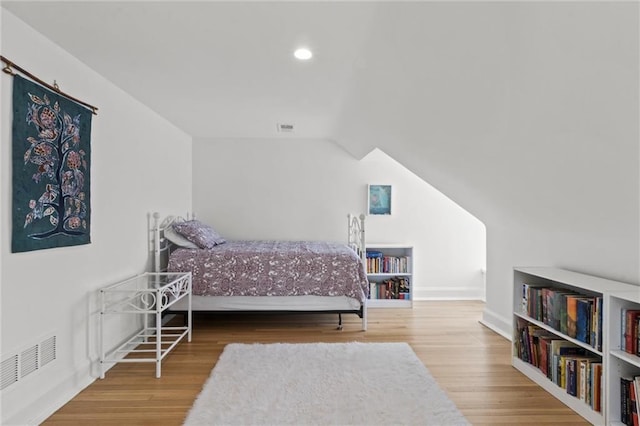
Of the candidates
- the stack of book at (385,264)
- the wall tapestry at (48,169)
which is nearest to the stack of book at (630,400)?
the stack of book at (385,264)

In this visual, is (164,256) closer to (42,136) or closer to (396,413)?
(42,136)

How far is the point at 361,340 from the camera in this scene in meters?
3.29

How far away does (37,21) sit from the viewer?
1.93 m

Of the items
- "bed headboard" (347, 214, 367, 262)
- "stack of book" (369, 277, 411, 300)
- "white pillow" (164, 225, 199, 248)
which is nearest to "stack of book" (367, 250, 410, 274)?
"stack of book" (369, 277, 411, 300)

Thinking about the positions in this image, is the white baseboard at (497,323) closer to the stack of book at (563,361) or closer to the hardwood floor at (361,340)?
the hardwood floor at (361,340)

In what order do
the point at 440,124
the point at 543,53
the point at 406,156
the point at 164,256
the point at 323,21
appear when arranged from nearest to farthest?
the point at 543,53, the point at 323,21, the point at 440,124, the point at 406,156, the point at 164,256

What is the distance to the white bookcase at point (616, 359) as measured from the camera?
190cm

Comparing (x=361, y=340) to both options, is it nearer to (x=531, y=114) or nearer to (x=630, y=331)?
(x=630, y=331)

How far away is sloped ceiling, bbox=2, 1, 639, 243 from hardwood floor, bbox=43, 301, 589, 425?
1.12 metres

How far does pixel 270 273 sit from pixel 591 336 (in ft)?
8.10

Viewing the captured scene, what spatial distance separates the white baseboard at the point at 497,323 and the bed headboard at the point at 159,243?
3.24 m

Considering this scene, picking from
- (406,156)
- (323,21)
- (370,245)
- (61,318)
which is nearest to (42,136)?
(61,318)

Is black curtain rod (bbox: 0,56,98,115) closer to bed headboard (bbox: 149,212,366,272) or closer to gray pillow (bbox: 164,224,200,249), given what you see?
bed headboard (bbox: 149,212,366,272)

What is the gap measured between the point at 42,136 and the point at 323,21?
1631mm
